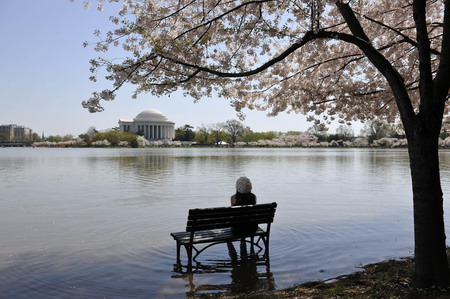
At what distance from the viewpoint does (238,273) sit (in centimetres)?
614

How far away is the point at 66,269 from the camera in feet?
20.8

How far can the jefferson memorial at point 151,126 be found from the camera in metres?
156

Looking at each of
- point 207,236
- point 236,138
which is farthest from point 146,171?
point 236,138

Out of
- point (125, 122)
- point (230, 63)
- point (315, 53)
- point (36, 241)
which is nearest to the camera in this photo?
point (230, 63)

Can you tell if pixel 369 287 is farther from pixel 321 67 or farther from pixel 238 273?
pixel 321 67

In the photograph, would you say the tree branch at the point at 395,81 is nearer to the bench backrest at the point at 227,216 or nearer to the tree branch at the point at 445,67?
the tree branch at the point at 445,67

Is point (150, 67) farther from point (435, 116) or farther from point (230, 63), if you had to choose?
point (435, 116)

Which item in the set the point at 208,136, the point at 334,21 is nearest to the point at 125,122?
the point at 208,136

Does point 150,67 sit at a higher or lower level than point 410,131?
higher

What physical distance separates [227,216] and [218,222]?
17cm

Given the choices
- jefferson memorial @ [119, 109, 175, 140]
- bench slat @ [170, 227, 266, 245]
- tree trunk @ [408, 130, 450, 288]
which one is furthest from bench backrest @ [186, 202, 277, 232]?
jefferson memorial @ [119, 109, 175, 140]

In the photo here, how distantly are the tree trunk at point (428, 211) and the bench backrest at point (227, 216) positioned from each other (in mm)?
2465

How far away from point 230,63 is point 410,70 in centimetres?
470

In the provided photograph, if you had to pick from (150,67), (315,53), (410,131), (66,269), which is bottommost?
(66,269)
